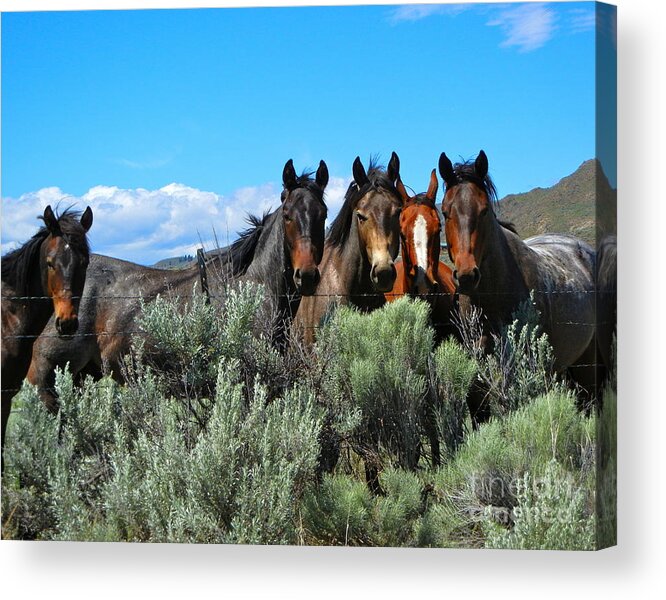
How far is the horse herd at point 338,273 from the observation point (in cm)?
730

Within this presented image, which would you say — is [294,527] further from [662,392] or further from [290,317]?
[662,392]

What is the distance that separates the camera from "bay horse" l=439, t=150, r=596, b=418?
7.17 metres

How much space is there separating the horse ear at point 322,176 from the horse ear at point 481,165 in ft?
3.34

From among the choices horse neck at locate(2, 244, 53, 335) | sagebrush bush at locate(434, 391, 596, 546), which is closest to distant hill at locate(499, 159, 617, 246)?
sagebrush bush at locate(434, 391, 596, 546)

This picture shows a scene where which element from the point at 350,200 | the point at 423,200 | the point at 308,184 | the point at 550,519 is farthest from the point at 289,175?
the point at 550,519

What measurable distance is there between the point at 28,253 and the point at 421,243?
278 cm

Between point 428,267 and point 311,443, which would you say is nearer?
point 311,443

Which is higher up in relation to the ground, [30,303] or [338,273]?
[338,273]

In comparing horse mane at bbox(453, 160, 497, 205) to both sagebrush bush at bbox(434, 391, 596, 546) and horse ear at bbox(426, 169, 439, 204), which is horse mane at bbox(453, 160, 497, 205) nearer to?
horse ear at bbox(426, 169, 439, 204)

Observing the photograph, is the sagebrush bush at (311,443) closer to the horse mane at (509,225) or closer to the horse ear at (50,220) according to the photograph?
the horse mane at (509,225)

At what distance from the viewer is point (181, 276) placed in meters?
8.04

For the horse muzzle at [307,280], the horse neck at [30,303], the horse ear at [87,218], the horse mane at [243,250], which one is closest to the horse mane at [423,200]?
the horse muzzle at [307,280]

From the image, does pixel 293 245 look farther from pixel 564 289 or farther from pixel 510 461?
pixel 510 461

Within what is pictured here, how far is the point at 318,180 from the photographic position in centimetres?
755
